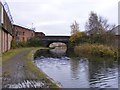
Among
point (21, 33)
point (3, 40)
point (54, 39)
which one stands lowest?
point (3, 40)

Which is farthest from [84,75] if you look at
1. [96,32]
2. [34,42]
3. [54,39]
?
[54,39]

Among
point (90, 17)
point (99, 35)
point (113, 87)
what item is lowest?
point (113, 87)

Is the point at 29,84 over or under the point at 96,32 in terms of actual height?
under

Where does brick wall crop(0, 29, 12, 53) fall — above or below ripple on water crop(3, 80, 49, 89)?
above

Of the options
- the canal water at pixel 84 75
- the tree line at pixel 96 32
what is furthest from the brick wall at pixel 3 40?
the tree line at pixel 96 32

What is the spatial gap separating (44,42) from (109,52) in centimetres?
5461

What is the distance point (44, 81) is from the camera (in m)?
13.1

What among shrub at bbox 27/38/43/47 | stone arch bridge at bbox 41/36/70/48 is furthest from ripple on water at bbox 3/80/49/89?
stone arch bridge at bbox 41/36/70/48

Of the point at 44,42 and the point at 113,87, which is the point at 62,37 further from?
the point at 113,87

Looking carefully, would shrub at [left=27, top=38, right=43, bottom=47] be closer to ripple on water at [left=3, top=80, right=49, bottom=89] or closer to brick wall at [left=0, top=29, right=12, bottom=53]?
brick wall at [left=0, top=29, right=12, bottom=53]

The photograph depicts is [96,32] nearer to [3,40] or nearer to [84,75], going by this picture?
[3,40]

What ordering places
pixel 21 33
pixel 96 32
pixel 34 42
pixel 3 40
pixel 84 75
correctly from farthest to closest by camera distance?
pixel 21 33
pixel 34 42
pixel 96 32
pixel 3 40
pixel 84 75

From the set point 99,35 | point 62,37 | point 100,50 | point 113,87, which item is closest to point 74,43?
point 62,37

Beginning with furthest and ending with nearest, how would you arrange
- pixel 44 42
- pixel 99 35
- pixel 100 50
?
1. pixel 44 42
2. pixel 99 35
3. pixel 100 50
